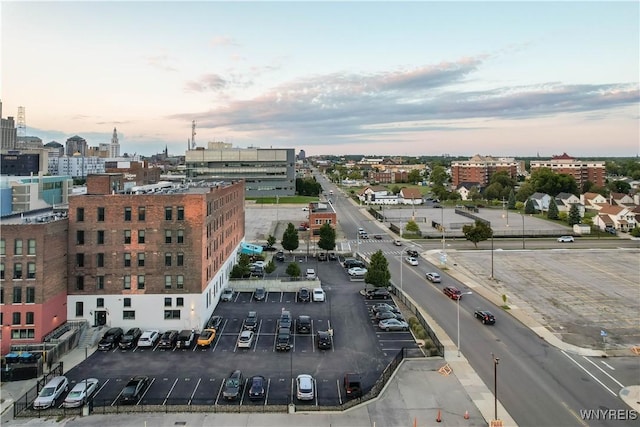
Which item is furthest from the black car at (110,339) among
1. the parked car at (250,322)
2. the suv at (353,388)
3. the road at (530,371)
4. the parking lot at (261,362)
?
the road at (530,371)

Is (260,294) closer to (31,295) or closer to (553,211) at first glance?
(31,295)

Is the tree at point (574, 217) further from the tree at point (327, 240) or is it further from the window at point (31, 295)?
the window at point (31, 295)

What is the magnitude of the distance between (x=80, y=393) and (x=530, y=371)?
3330cm

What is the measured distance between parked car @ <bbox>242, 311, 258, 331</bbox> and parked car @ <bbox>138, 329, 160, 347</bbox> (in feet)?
27.7

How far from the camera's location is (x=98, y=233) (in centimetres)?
4447

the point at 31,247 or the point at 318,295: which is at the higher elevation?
the point at 31,247

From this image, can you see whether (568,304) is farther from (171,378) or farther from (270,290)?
(171,378)

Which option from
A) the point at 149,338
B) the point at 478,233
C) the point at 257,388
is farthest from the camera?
the point at 478,233

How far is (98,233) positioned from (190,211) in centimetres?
939

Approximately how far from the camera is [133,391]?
30266 mm

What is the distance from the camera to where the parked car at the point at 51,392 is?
29.3 meters

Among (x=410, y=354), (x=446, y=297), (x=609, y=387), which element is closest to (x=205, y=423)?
(x=410, y=354)

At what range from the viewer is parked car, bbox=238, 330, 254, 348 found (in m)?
39.6

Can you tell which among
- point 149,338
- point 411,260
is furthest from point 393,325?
point 411,260
